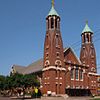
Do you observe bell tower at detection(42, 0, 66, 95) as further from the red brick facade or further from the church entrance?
the church entrance

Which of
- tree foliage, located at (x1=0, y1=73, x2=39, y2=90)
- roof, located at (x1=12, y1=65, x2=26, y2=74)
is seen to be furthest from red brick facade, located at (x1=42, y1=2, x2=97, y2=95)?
roof, located at (x1=12, y1=65, x2=26, y2=74)

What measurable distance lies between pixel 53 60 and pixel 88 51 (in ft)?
51.9

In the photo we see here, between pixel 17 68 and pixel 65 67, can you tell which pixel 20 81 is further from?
pixel 17 68

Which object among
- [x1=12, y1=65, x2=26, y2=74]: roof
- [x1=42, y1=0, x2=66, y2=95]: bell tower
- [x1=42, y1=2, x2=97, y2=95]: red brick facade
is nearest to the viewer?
[x1=42, y1=0, x2=66, y2=95]: bell tower

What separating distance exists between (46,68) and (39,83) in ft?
16.6

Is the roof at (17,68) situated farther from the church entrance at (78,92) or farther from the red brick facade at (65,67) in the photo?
the church entrance at (78,92)

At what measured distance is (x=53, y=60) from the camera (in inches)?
2474

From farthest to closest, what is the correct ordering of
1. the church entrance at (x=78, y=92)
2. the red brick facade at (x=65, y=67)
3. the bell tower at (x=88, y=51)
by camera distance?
1. the bell tower at (x=88, y=51)
2. the church entrance at (x=78, y=92)
3. the red brick facade at (x=65, y=67)

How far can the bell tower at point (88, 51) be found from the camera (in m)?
73.8

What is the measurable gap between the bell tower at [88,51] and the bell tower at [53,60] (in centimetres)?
1172

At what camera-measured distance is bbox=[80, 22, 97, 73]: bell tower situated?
73.8 meters

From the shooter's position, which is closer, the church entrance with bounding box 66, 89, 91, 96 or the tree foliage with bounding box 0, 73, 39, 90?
the tree foliage with bounding box 0, 73, 39, 90

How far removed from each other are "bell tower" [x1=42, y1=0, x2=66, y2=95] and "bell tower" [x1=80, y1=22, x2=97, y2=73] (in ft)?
38.4

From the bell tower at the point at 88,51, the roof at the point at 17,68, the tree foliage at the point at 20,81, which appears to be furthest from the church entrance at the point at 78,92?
the roof at the point at 17,68
